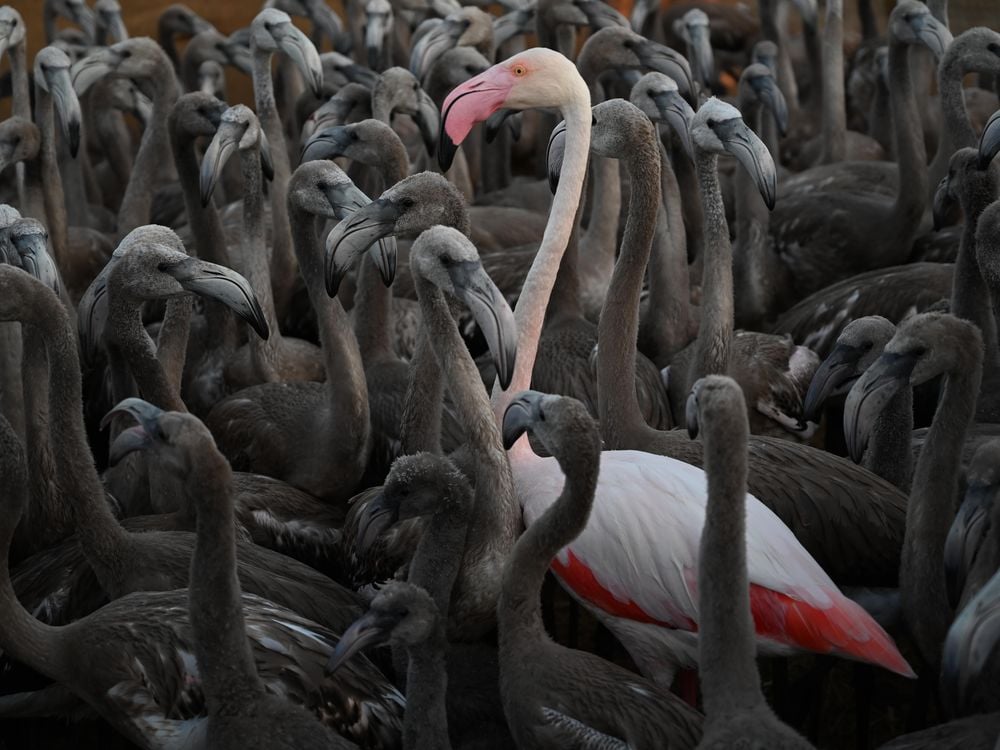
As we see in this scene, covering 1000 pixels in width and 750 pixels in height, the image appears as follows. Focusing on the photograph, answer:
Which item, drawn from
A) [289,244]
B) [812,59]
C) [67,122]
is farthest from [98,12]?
[812,59]

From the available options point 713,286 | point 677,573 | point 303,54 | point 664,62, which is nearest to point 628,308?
point 713,286

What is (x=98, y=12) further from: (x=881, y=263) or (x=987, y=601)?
(x=987, y=601)

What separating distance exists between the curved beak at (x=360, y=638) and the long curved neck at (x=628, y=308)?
1.68m

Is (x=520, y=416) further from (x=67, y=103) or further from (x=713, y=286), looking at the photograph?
(x=67, y=103)

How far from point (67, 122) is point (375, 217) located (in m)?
3.16

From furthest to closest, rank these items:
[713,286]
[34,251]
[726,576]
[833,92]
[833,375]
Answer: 1. [833,92]
2. [713,286]
3. [34,251]
4. [833,375]
5. [726,576]

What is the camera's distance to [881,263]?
332 inches

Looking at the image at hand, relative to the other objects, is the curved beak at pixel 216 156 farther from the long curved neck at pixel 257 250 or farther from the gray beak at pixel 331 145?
the gray beak at pixel 331 145

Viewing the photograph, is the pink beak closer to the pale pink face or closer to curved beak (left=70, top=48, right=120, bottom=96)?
the pale pink face

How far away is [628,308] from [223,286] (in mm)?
1448

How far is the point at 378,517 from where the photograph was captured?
4.97m

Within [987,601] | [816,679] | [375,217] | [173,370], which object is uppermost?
[375,217]

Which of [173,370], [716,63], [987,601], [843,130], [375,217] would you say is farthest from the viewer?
[716,63]

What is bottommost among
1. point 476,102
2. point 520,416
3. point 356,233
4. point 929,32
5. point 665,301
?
point 665,301
